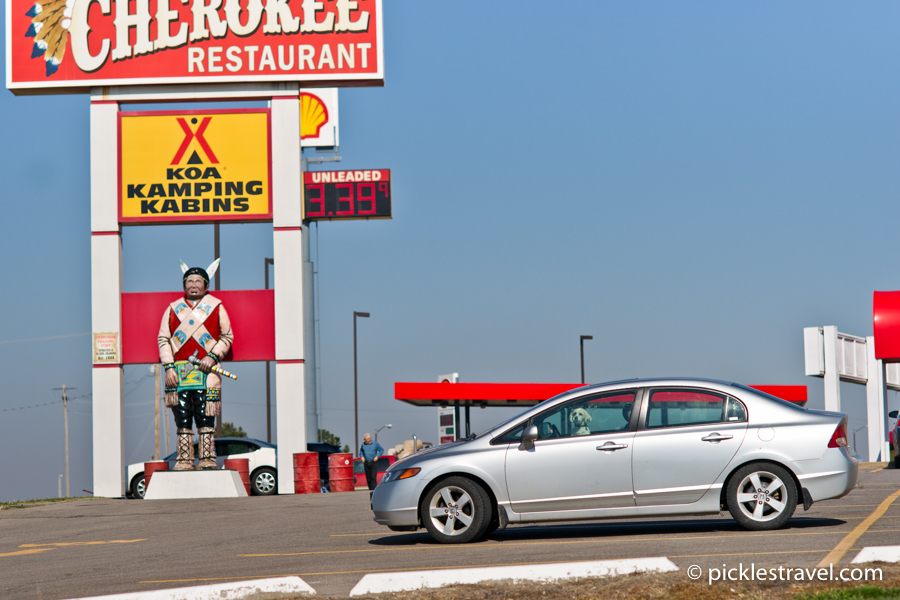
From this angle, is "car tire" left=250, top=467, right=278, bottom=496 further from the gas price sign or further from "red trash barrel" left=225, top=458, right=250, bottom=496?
the gas price sign

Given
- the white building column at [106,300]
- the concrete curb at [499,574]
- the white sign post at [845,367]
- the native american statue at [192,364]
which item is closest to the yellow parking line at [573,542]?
the concrete curb at [499,574]

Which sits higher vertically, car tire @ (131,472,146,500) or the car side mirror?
the car side mirror

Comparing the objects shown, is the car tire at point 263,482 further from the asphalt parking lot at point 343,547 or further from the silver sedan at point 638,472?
the silver sedan at point 638,472

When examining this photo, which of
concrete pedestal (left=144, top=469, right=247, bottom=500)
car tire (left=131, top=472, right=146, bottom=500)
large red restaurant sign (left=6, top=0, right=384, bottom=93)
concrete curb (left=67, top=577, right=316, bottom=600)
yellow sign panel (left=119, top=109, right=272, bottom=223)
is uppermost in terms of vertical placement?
large red restaurant sign (left=6, top=0, right=384, bottom=93)

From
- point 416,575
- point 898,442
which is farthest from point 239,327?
point 416,575

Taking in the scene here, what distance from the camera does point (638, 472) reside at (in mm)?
9641

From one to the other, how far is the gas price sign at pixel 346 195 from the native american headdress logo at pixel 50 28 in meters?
12.8

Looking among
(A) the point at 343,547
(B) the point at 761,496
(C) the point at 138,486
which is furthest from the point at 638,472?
(C) the point at 138,486

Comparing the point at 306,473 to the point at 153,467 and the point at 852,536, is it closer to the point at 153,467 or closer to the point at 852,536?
the point at 153,467

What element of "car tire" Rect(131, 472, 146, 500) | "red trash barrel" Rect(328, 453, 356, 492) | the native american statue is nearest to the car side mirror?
the native american statue

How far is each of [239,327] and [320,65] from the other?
680 cm

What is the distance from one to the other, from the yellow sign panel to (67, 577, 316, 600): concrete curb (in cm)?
1797

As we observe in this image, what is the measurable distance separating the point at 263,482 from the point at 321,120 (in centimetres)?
2769

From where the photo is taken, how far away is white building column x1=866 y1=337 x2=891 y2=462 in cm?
3206
